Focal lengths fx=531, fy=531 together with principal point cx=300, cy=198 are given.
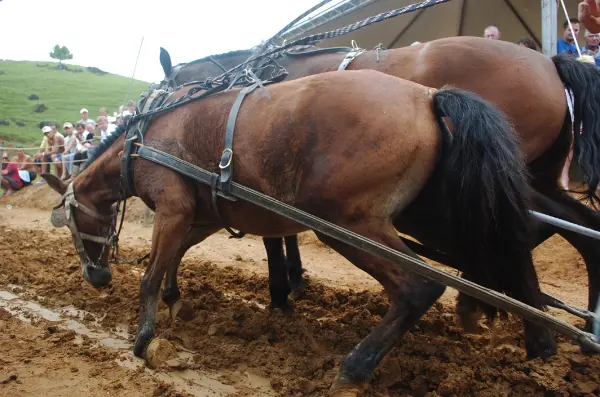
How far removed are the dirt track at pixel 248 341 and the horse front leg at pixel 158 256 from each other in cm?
19

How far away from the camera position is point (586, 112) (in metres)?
3.40

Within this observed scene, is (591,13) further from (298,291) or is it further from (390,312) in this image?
(298,291)

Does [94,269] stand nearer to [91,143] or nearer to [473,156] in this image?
[473,156]

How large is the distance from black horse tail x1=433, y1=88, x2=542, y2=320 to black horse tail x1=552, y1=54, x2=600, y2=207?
2.64 ft

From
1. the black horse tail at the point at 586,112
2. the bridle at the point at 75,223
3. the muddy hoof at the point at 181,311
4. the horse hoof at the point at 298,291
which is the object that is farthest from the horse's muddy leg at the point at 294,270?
the black horse tail at the point at 586,112

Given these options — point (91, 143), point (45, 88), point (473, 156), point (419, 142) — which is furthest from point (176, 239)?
point (45, 88)

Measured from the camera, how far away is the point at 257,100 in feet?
10.2

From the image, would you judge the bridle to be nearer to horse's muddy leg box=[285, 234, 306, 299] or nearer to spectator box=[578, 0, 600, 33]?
horse's muddy leg box=[285, 234, 306, 299]

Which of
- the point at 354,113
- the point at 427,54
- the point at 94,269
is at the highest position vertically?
the point at 427,54

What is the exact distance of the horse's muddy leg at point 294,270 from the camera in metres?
4.92

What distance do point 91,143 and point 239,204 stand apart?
10.5 m

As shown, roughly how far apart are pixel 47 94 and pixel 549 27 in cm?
3928

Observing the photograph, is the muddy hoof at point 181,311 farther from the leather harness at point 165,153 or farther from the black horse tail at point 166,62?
the black horse tail at point 166,62

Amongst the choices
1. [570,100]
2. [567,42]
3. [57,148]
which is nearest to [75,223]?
[570,100]
